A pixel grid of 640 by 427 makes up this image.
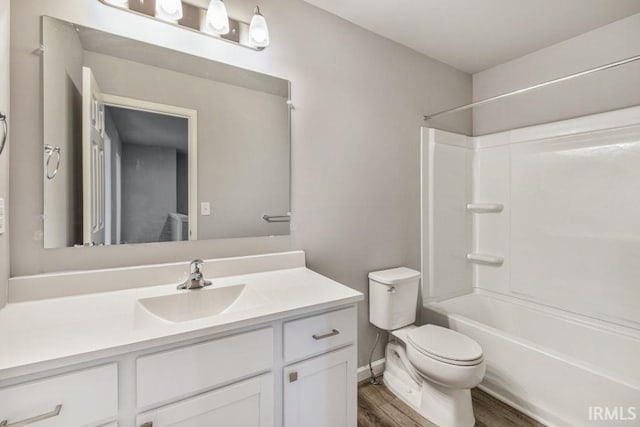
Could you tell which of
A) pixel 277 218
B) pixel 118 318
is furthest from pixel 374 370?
pixel 118 318

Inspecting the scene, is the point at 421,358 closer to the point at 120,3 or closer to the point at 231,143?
the point at 231,143

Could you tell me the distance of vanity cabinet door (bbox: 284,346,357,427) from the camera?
1.07 metres

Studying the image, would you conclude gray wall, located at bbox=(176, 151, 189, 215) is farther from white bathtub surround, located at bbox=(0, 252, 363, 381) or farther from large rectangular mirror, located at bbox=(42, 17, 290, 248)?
white bathtub surround, located at bbox=(0, 252, 363, 381)

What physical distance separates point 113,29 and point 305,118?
0.95 meters

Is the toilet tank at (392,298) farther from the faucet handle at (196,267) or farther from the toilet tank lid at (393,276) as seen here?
the faucet handle at (196,267)

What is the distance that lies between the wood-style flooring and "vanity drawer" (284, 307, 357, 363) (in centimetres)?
82

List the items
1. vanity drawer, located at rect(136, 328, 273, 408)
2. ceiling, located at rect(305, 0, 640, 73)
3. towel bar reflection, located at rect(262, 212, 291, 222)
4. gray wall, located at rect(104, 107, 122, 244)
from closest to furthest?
1. vanity drawer, located at rect(136, 328, 273, 408)
2. gray wall, located at rect(104, 107, 122, 244)
3. towel bar reflection, located at rect(262, 212, 291, 222)
4. ceiling, located at rect(305, 0, 640, 73)

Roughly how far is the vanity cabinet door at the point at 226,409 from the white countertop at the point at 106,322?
0.21 metres

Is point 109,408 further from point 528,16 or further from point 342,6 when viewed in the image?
point 528,16

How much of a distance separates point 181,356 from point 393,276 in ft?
4.57

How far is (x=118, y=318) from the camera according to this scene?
0.95 m

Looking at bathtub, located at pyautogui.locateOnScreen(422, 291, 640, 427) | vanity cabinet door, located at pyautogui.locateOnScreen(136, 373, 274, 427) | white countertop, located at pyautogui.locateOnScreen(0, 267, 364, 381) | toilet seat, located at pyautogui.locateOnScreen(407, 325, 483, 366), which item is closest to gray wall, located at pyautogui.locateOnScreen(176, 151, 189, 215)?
white countertop, located at pyautogui.locateOnScreen(0, 267, 364, 381)

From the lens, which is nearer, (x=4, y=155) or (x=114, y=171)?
(x=4, y=155)

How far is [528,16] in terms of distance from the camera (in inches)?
72.7
